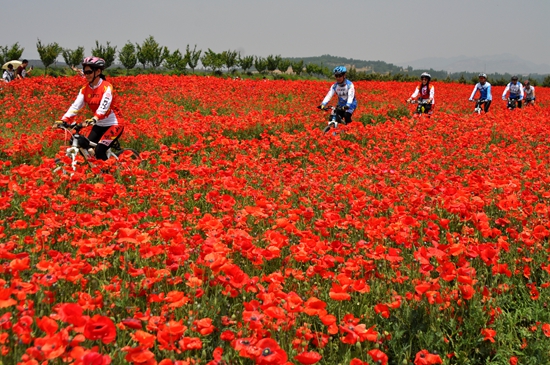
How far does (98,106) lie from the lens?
7.24 meters

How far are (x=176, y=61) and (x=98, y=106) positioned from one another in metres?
54.5

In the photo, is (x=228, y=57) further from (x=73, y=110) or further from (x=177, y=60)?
(x=73, y=110)

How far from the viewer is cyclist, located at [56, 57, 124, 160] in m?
6.94

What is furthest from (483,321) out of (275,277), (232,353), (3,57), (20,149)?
(3,57)

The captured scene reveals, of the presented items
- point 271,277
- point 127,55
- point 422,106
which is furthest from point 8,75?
point 127,55

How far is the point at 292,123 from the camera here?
1310 cm

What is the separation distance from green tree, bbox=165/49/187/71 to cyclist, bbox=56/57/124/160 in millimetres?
53230

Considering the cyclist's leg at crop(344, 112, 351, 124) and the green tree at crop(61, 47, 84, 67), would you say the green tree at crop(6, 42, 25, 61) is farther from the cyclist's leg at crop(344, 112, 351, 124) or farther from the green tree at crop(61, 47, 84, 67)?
the cyclist's leg at crop(344, 112, 351, 124)

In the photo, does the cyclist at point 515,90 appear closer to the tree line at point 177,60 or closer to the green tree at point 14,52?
the tree line at point 177,60

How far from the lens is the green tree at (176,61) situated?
190ft

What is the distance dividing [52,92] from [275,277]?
17873mm

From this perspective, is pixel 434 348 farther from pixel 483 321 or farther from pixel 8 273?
pixel 8 273

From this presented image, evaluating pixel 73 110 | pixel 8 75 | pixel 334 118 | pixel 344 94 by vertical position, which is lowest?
pixel 334 118

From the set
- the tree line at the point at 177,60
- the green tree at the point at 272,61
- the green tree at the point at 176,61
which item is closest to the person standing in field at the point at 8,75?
the tree line at the point at 177,60
